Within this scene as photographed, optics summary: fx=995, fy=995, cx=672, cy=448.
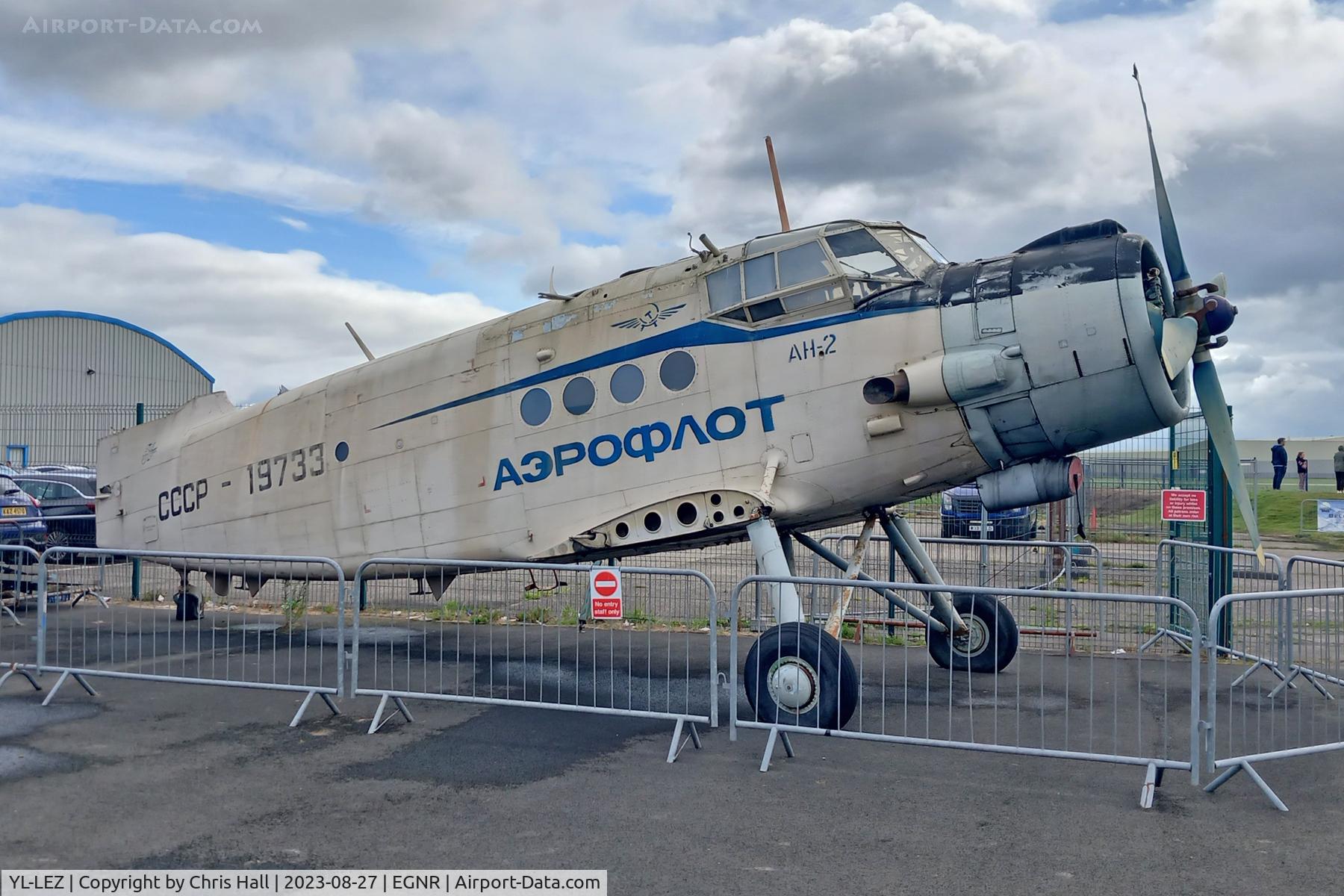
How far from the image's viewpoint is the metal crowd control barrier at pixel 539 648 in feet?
25.4

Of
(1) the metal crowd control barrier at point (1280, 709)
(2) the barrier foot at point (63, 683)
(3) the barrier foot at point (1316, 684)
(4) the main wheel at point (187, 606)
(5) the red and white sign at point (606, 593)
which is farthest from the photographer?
(4) the main wheel at point (187, 606)

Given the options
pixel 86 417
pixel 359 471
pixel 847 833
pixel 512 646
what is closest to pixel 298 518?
pixel 359 471

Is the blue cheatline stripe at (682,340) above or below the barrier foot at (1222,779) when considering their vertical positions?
above

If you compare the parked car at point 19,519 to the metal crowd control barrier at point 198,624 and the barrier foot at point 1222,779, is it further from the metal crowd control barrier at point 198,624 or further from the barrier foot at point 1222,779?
the barrier foot at point 1222,779

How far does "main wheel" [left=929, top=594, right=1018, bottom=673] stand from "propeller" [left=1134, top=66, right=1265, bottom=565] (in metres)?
2.39

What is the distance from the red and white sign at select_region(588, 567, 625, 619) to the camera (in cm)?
750

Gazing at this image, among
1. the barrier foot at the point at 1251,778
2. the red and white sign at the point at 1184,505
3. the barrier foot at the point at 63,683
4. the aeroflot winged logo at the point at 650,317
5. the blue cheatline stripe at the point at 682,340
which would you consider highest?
the aeroflot winged logo at the point at 650,317

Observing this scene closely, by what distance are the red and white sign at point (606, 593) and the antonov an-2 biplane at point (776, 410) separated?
1.09 meters

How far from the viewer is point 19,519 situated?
14.0 meters

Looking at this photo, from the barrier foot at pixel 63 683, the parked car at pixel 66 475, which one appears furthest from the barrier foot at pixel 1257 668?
the parked car at pixel 66 475

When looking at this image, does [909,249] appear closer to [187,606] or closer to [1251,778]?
[1251,778]

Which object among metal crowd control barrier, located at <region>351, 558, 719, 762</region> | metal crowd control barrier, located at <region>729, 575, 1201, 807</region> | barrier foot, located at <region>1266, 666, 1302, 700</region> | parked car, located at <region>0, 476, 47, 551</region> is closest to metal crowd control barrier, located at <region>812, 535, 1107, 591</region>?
metal crowd control barrier, located at <region>729, 575, 1201, 807</region>

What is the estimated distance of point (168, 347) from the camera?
125 feet

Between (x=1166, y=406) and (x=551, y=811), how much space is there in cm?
535
